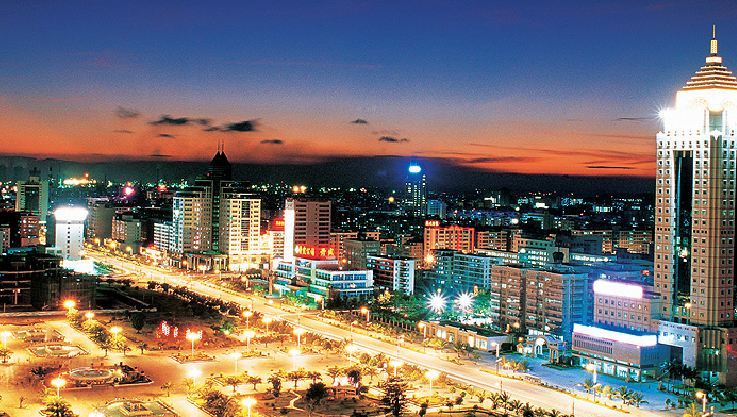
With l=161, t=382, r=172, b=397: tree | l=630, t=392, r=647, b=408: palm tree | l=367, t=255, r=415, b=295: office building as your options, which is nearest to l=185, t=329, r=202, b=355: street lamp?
l=161, t=382, r=172, b=397: tree

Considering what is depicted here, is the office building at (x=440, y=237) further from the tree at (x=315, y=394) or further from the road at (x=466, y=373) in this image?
the tree at (x=315, y=394)

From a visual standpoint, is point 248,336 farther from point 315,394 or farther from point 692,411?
point 692,411

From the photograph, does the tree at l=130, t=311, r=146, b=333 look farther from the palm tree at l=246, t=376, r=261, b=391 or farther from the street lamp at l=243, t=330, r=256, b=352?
the palm tree at l=246, t=376, r=261, b=391

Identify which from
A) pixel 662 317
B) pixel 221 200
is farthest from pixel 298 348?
pixel 221 200

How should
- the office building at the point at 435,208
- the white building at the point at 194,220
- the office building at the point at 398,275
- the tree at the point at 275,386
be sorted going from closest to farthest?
1. the tree at the point at 275,386
2. the office building at the point at 398,275
3. the white building at the point at 194,220
4. the office building at the point at 435,208

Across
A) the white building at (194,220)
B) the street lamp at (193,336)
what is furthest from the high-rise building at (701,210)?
the white building at (194,220)
